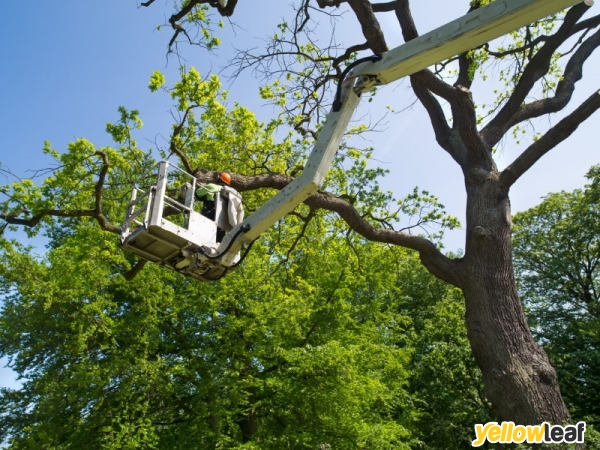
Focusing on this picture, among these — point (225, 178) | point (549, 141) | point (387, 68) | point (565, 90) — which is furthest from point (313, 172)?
point (565, 90)

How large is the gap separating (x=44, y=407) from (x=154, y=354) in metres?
3.40

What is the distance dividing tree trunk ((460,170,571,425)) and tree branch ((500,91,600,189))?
0.23m

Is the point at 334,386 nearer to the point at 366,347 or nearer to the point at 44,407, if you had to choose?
the point at 366,347

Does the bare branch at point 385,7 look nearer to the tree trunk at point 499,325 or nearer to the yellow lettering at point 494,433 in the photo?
the tree trunk at point 499,325

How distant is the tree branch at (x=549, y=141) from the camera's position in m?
7.55

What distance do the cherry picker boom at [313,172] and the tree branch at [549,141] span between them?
182 cm

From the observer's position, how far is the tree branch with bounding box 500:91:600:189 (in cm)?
755

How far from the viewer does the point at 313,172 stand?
6.00 metres

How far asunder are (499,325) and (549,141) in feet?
10.2

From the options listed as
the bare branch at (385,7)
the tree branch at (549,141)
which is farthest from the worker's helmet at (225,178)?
the bare branch at (385,7)

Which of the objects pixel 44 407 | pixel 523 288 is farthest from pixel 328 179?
pixel 523 288

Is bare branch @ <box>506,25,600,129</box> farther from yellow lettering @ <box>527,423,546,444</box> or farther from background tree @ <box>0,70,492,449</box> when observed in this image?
yellow lettering @ <box>527,423,546,444</box>

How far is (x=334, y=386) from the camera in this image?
14.5 metres

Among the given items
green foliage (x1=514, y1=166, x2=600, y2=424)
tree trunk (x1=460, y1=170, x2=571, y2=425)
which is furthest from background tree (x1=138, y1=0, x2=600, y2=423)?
green foliage (x1=514, y1=166, x2=600, y2=424)
